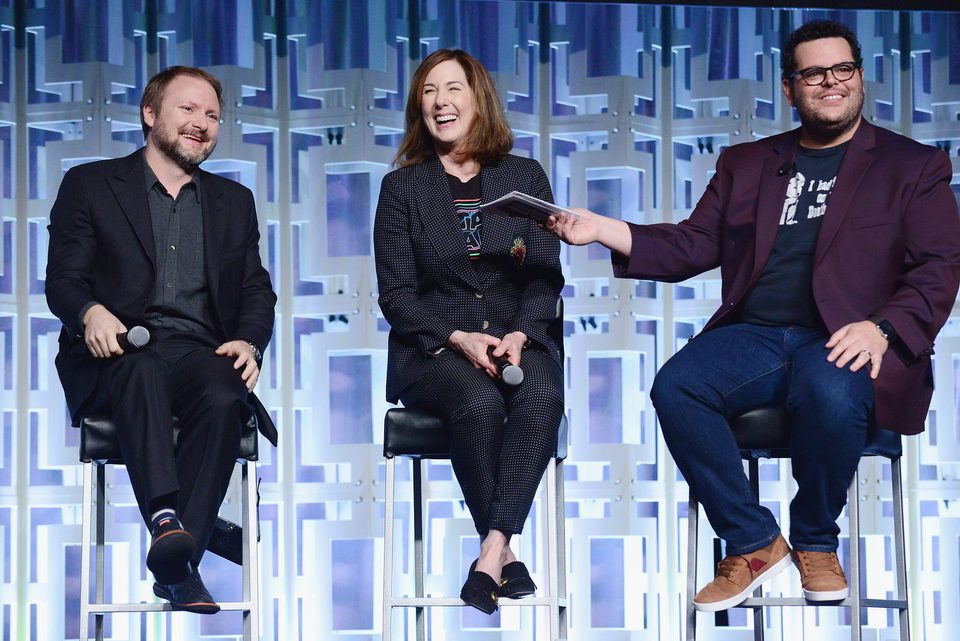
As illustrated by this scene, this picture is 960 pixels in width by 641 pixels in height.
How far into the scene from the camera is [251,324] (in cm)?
305

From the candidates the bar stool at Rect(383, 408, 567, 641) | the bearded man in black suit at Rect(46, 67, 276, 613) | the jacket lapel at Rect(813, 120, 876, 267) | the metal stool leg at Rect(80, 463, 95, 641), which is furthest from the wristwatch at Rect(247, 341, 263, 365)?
the jacket lapel at Rect(813, 120, 876, 267)

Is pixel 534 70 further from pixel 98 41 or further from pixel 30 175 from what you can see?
pixel 30 175

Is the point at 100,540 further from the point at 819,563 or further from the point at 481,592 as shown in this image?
the point at 819,563

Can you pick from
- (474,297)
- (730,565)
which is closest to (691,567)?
(730,565)

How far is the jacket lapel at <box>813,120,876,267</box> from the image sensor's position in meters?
2.77

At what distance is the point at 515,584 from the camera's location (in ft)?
8.51

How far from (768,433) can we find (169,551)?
1.31 m

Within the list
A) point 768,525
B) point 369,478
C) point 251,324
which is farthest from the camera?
point 369,478

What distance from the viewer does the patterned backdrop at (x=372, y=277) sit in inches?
153

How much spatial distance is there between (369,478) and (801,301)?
65.4 inches

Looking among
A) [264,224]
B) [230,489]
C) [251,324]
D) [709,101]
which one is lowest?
[230,489]

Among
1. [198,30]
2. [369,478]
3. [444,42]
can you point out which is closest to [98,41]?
[198,30]

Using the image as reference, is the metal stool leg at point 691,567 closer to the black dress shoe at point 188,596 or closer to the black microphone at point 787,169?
the black microphone at point 787,169

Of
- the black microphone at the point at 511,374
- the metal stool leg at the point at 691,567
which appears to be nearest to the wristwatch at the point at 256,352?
the black microphone at the point at 511,374
